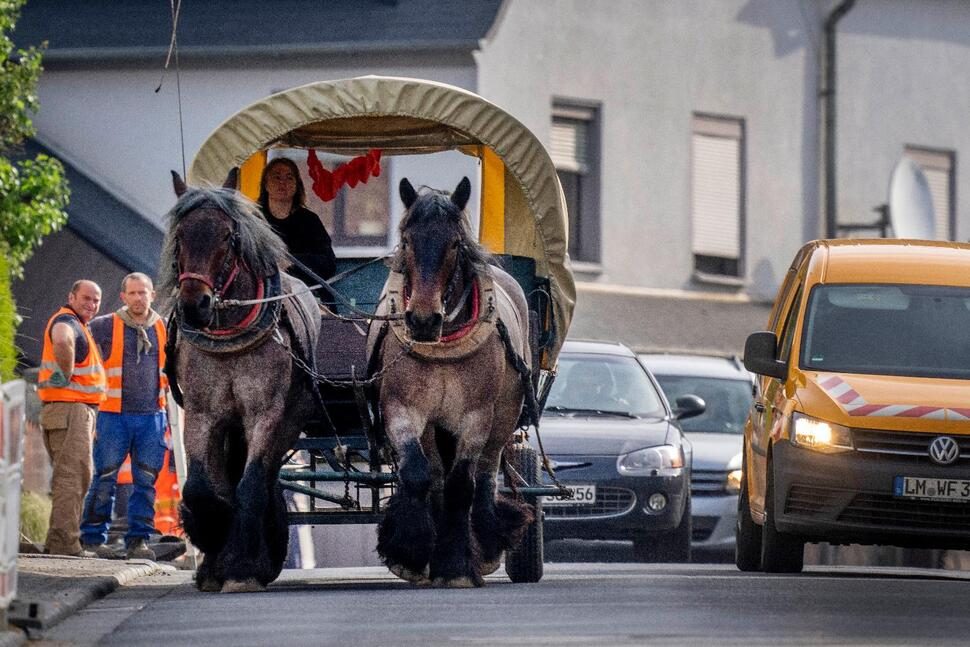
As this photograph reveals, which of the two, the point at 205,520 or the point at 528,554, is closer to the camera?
the point at 205,520

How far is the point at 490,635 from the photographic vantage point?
11.0m

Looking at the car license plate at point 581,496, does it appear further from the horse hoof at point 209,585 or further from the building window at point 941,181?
the building window at point 941,181

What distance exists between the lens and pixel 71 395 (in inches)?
722

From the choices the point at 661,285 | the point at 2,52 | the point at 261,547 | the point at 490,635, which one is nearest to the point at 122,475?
the point at 2,52

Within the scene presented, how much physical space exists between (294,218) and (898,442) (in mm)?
3960

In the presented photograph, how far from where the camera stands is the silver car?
21.5 meters

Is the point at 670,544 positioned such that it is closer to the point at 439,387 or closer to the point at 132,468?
the point at 132,468

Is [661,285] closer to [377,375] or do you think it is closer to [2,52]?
[2,52]

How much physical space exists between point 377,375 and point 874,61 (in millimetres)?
22740

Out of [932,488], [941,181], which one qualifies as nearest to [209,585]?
[932,488]

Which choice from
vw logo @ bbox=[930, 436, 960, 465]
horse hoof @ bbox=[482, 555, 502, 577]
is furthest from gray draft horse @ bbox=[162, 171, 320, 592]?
vw logo @ bbox=[930, 436, 960, 465]

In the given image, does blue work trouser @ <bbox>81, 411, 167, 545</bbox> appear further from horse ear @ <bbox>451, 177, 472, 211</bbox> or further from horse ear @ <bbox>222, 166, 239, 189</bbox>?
horse ear @ <bbox>451, 177, 472, 211</bbox>

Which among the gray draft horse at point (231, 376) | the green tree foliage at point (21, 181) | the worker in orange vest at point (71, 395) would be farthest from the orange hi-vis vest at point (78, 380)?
the gray draft horse at point (231, 376)

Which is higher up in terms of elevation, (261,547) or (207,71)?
(207,71)
